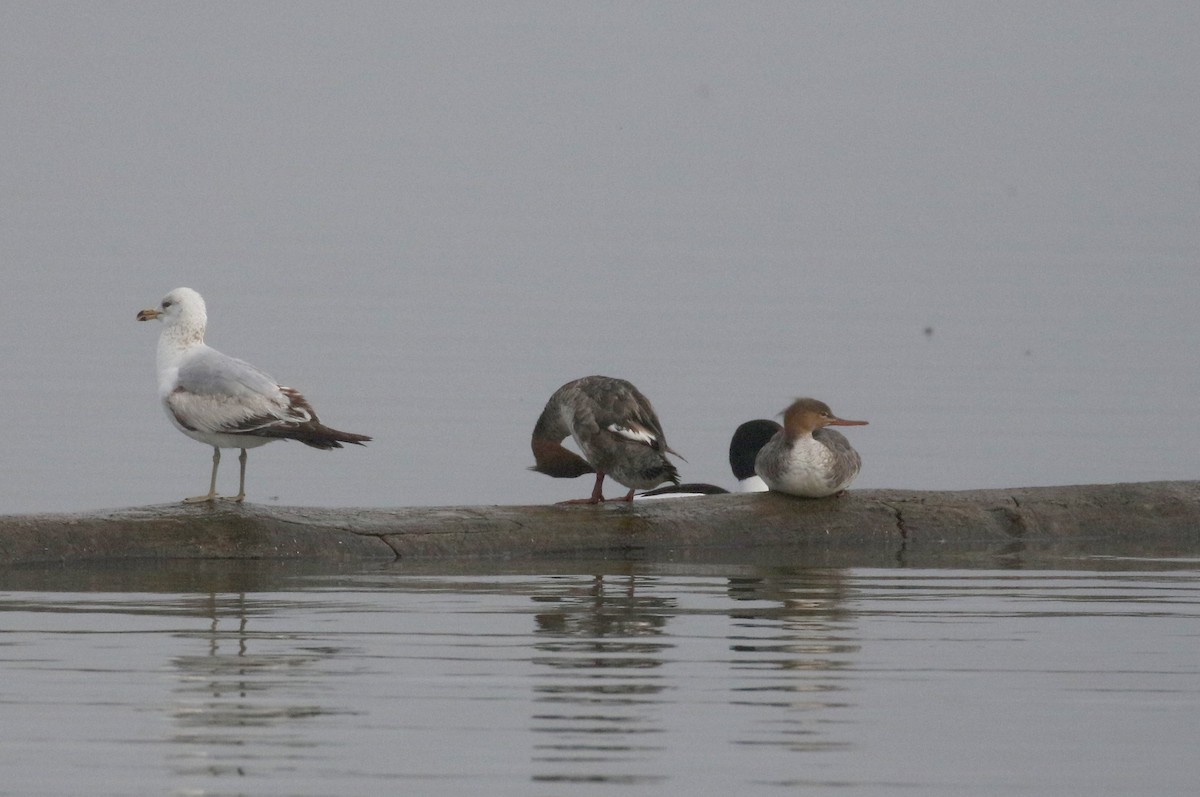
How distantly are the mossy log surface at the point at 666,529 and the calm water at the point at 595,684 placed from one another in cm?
22

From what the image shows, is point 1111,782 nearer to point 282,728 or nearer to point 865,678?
point 865,678

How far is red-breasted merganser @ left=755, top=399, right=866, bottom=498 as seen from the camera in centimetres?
1080

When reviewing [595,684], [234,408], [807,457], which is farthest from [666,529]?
[595,684]

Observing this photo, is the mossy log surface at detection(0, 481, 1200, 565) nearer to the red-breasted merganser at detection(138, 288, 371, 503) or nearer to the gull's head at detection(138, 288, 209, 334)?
the red-breasted merganser at detection(138, 288, 371, 503)

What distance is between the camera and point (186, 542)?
9.83 metres

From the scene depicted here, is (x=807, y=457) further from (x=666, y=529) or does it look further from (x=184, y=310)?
(x=184, y=310)

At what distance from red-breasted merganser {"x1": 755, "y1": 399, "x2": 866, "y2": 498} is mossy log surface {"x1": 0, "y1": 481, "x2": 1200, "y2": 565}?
9 centimetres

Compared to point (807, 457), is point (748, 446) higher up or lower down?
higher up

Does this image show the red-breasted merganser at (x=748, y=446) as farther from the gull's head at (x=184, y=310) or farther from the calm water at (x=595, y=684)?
the calm water at (x=595, y=684)

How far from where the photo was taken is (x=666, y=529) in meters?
10.6

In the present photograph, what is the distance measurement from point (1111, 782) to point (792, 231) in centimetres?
4353

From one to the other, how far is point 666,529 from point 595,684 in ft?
10.3

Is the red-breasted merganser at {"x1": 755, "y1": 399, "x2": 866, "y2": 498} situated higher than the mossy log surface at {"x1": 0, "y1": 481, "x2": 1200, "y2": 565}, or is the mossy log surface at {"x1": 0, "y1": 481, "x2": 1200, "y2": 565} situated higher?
the red-breasted merganser at {"x1": 755, "y1": 399, "x2": 866, "y2": 498}

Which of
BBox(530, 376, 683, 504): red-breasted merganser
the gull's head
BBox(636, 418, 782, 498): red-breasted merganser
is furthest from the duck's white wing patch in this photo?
BBox(636, 418, 782, 498): red-breasted merganser
